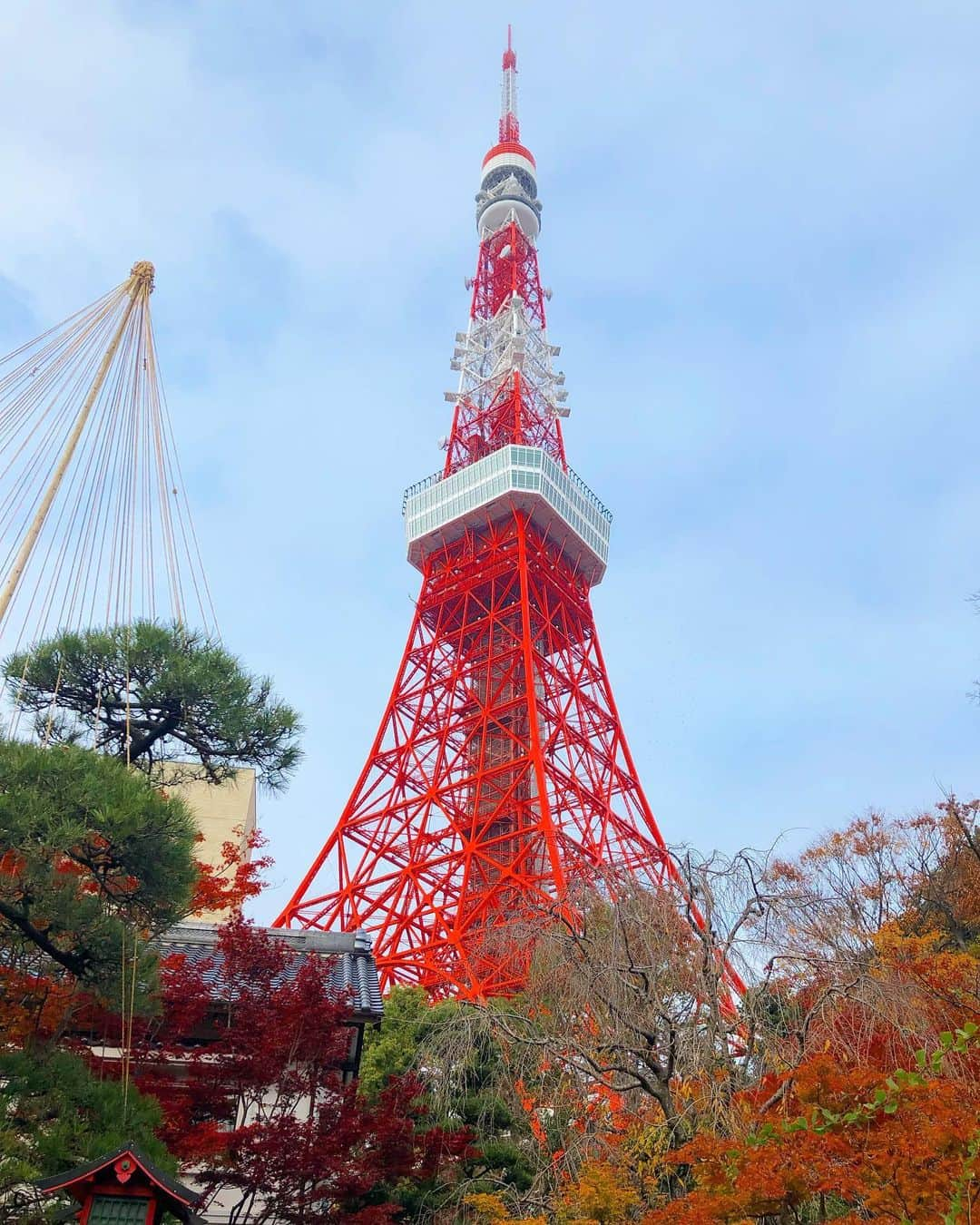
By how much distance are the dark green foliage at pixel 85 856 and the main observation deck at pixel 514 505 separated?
65.7 feet

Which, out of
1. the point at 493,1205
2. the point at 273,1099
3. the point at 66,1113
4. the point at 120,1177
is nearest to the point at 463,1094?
the point at 273,1099

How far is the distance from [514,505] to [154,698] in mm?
19004

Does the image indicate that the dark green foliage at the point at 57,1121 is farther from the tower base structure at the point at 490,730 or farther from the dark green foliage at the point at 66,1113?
the tower base structure at the point at 490,730

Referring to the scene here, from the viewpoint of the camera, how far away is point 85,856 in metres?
6.00

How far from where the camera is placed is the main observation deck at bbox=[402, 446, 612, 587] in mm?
25938

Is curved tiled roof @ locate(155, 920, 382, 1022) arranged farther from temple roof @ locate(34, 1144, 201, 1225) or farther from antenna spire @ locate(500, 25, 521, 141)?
antenna spire @ locate(500, 25, 521, 141)

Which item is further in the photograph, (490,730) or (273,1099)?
(490,730)

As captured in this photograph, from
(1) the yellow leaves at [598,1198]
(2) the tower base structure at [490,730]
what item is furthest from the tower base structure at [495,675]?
(1) the yellow leaves at [598,1198]

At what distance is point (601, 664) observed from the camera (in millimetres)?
25797

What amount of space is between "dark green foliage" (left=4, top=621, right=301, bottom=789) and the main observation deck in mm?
18184

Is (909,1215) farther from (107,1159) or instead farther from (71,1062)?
(71,1062)

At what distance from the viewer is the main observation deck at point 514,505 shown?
2594 centimetres

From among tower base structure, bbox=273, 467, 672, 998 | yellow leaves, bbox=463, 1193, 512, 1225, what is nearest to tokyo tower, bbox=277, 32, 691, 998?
tower base structure, bbox=273, 467, 672, 998

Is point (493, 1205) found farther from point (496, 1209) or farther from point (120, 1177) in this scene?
point (120, 1177)
